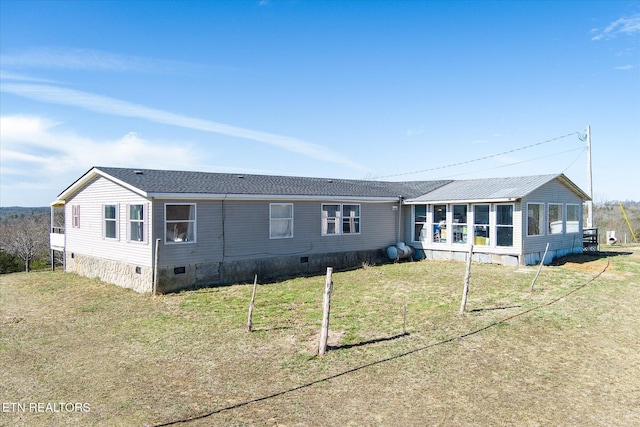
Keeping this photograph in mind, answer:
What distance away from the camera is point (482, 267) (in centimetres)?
1645

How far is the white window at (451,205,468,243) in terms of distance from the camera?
18.2 meters

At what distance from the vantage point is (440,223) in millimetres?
19016

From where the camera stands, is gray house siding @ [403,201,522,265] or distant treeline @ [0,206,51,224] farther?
distant treeline @ [0,206,51,224]

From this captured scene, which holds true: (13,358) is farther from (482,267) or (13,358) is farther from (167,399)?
(482,267)

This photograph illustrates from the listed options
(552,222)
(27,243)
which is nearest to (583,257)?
(552,222)

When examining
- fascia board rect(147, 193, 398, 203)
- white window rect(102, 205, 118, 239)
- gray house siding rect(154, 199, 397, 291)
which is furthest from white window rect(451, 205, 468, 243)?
white window rect(102, 205, 118, 239)

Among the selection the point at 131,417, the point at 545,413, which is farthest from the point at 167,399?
the point at 545,413

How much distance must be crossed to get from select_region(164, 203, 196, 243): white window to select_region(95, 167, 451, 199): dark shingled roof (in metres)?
0.60

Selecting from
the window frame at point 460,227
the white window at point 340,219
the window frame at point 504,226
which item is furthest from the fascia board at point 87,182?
the window frame at point 504,226

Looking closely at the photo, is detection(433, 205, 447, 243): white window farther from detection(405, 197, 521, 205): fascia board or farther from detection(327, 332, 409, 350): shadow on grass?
detection(327, 332, 409, 350): shadow on grass

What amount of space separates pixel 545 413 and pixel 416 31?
15442mm

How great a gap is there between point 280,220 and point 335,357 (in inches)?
356

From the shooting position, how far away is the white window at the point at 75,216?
1762 cm

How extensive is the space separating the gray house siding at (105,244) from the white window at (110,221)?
0.13 metres
